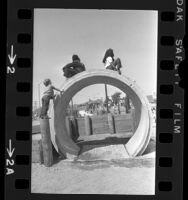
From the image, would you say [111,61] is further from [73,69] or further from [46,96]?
[46,96]

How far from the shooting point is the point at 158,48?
4.64 metres

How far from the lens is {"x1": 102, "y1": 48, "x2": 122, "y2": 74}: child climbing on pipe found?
4.91 m

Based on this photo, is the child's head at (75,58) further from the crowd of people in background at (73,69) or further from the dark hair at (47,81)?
the dark hair at (47,81)

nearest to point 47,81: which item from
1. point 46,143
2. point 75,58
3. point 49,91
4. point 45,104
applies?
point 49,91

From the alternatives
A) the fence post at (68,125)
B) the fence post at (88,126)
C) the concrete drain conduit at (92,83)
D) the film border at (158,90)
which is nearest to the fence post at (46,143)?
the concrete drain conduit at (92,83)

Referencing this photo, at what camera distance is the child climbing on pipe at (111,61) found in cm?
491

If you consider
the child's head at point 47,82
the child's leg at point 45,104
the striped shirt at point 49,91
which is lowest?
the child's leg at point 45,104

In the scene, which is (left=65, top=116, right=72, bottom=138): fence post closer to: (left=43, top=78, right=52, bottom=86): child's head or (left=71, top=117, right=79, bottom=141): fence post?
(left=71, top=117, right=79, bottom=141): fence post

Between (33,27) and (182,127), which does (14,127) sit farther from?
(182,127)

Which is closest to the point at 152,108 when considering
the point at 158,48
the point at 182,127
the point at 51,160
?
the point at 182,127

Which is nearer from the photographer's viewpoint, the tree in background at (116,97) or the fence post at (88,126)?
the tree in background at (116,97)

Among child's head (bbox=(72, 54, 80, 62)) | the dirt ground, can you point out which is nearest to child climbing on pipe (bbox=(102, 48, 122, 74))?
child's head (bbox=(72, 54, 80, 62))

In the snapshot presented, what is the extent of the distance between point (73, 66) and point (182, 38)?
1724mm

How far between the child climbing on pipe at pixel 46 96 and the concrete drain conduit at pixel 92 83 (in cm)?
8
